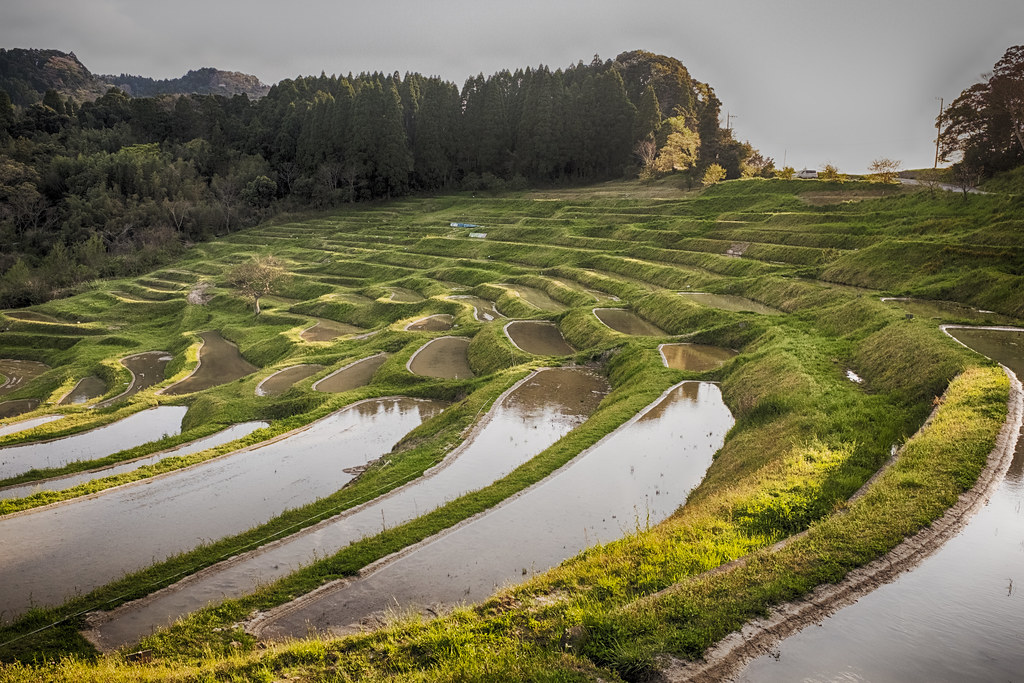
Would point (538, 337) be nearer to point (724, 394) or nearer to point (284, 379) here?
point (724, 394)

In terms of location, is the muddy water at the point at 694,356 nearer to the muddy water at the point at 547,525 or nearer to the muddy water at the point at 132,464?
the muddy water at the point at 547,525

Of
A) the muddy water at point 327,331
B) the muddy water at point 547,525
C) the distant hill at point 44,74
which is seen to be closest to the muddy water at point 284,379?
the muddy water at point 327,331

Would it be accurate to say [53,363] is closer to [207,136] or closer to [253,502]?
[253,502]

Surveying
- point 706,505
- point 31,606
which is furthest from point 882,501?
point 31,606

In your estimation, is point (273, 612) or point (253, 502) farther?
point (253, 502)

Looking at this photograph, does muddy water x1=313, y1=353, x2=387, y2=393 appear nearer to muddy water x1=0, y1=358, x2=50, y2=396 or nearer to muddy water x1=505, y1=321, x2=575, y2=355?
muddy water x1=505, y1=321, x2=575, y2=355

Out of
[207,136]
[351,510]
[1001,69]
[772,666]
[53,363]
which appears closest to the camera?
[772,666]

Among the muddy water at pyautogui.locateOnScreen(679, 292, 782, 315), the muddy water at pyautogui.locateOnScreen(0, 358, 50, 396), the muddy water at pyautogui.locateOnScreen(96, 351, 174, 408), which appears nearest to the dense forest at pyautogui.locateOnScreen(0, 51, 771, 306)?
the muddy water at pyautogui.locateOnScreen(0, 358, 50, 396)
